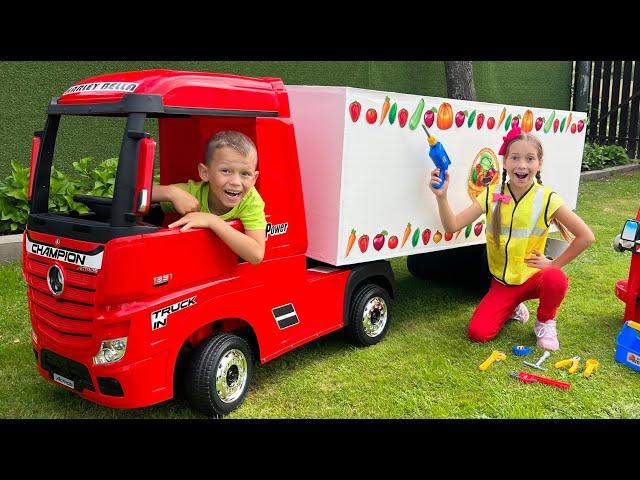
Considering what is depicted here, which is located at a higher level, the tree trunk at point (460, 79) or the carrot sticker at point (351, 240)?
the tree trunk at point (460, 79)

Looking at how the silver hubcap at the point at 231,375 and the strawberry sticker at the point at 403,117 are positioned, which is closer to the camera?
the silver hubcap at the point at 231,375

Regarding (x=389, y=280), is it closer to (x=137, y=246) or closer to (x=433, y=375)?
(x=433, y=375)

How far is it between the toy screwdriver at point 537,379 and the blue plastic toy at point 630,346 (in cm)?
50

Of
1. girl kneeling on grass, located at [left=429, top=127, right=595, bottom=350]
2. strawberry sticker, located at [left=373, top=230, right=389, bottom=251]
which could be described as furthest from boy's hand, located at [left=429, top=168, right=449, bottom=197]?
strawberry sticker, located at [left=373, top=230, right=389, bottom=251]

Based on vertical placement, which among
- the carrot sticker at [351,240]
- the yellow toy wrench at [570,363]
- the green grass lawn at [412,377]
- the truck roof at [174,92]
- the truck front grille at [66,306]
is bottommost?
the green grass lawn at [412,377]

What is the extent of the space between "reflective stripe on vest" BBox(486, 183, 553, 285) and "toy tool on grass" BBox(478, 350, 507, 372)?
59cm

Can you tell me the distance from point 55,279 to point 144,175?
0.73 m

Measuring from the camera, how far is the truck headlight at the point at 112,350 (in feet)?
8.51

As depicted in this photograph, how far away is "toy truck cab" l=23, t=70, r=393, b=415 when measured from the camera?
101 inches

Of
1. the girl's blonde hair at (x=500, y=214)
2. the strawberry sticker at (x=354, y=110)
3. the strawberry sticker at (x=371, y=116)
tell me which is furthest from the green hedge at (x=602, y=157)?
the strawberry sticker at (x=354, y=110)

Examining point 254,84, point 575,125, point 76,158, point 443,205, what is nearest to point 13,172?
point 76,158

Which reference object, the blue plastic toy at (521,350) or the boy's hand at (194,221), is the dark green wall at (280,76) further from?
the blue plastic toy at (521,350)

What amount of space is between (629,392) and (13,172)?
586 centimetres

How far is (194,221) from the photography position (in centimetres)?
280
